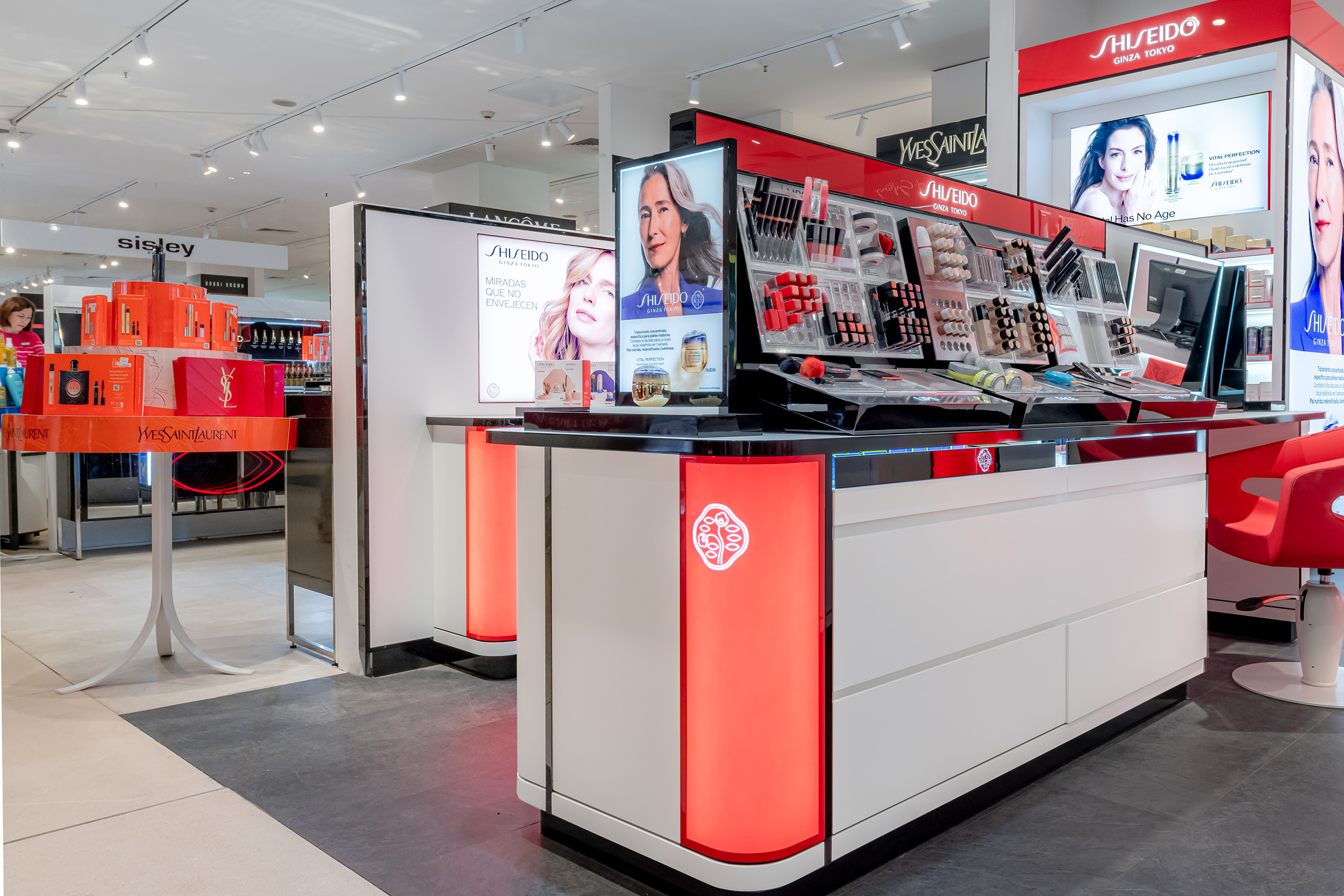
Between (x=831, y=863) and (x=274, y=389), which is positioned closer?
(x=831, y=863)

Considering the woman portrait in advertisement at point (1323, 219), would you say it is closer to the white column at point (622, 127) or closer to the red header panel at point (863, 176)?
the red header panel at point (863, 176)

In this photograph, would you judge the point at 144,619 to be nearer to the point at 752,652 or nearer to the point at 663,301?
the point at 663,301

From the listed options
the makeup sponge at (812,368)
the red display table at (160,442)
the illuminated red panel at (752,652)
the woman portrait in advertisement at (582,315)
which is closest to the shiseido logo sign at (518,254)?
the woman portrait in advertisement at (582,315)

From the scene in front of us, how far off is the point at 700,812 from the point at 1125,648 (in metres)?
1.74

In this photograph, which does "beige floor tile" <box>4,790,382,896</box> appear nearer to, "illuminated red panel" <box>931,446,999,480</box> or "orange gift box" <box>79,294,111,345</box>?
"illuminated red panel" <box>931,446,999,480</box>

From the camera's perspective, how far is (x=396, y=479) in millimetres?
3854

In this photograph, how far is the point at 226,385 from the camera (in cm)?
368

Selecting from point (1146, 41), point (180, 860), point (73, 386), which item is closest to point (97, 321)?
point (73, 386)

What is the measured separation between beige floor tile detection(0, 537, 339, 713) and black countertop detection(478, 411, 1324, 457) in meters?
1.82

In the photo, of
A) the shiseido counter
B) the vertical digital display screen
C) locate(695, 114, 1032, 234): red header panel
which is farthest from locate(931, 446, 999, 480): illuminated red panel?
locate(695, 114, 1032, 234): red header panel

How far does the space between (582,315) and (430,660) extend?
176 centimetres

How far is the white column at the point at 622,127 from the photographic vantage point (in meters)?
8.73

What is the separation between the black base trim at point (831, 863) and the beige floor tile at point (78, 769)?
114cm

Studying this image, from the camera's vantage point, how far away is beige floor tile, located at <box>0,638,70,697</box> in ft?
11.6
